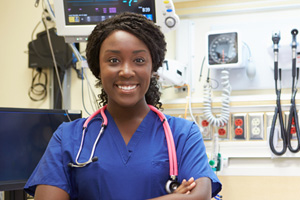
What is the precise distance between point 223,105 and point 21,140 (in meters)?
1.09

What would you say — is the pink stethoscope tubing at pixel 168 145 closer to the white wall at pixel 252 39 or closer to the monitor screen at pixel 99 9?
the monitor screen at pixel 99 9

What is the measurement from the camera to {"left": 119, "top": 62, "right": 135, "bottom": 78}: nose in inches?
45.4

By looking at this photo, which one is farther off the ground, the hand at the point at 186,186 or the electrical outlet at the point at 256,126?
the hand at the point at 186,186

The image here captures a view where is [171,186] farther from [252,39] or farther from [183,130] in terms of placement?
[252,39]

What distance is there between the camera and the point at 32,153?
182 centimetres

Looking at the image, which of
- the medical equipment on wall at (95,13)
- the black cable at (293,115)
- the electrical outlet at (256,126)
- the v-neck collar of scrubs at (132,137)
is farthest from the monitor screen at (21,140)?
→ the black cable at (293,115)

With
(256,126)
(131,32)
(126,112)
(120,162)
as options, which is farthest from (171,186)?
(256,126)

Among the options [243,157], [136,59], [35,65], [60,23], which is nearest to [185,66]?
[243,157]

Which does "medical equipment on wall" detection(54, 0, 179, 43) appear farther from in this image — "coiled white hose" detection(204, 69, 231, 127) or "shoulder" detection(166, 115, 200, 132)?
"shoulder" detection(166, 115, 200, 132)

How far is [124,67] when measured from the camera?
45.8 inches

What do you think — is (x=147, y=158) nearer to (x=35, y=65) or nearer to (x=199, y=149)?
(x=199, y=149)

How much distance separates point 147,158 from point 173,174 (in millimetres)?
90

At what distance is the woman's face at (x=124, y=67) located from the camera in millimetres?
1171

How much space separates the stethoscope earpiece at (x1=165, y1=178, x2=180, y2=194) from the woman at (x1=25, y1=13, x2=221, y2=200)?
0.08 ft
